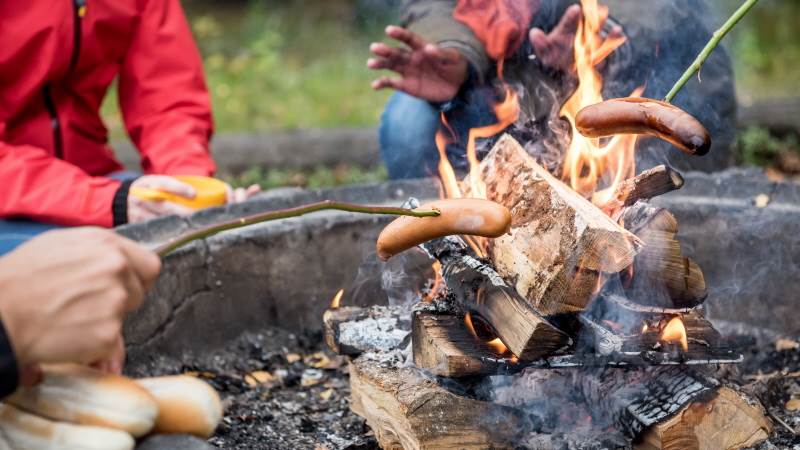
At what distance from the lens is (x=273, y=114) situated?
6754 mm

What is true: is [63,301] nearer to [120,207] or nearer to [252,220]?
[252,220]

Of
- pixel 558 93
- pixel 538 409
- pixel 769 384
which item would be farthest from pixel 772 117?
pixel 538 409

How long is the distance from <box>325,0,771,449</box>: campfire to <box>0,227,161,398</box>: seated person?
2.78 feet

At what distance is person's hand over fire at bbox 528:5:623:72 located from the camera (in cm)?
279

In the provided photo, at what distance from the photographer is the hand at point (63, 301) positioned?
1343mm

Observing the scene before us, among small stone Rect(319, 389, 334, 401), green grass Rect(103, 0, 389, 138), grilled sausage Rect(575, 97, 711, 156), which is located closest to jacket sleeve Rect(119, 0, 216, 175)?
small stone Rect(319, 389, 334, 401)

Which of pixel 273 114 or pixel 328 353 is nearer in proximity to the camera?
pixel 328 353

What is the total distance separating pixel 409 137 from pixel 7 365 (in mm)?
2609

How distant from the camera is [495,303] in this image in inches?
81.6

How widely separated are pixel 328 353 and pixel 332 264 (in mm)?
302

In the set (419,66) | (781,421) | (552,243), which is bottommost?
(781,421)

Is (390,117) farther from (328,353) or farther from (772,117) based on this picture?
(772,117)

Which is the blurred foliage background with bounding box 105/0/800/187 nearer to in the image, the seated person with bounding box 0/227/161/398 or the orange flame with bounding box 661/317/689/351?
the orange flame with bounding box 661/317/689/351

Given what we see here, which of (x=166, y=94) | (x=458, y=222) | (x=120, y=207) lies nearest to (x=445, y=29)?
(x=166, y=94)
